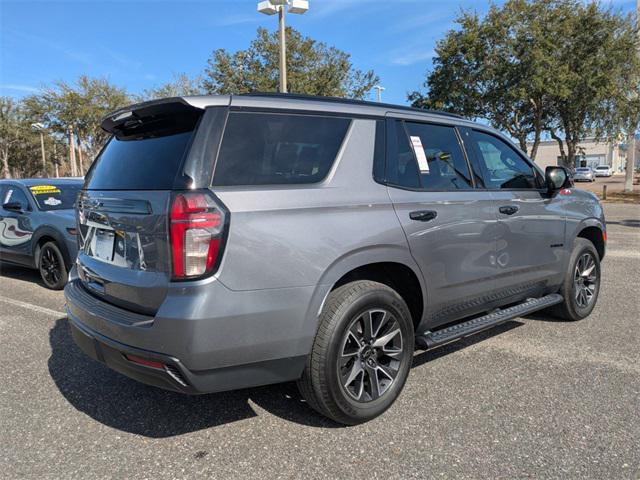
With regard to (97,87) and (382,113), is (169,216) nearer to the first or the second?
(382,113)

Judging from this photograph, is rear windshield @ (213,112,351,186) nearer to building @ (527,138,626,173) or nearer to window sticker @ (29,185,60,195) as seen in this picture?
window sticker @ (29,185,60,195)

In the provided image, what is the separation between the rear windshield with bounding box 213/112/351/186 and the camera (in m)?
2.52

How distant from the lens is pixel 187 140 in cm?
254

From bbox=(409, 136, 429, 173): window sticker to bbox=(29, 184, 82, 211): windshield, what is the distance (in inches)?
226

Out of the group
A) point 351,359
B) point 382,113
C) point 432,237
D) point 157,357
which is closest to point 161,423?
point 157,357

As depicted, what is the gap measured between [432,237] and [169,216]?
5.54 ft

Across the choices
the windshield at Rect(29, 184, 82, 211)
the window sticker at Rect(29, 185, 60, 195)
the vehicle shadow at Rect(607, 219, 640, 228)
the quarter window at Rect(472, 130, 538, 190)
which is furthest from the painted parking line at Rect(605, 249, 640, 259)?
the window sticker at Rect(29, 185, 60, 195)

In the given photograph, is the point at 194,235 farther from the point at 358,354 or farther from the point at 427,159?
the point at 427,159

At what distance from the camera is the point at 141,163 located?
9.11 feet

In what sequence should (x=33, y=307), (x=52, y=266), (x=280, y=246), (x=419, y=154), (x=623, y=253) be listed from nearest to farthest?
(x=280, y=246) < (x=419, y=154) < (x=33, y=307) < (x=52, y=266) < (x=623, y=253)

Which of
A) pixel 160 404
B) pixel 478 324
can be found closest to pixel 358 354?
pixel 478 324

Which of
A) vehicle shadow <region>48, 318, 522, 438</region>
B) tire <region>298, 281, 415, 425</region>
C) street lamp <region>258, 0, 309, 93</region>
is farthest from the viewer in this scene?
street lamp <region>258, 0, 309, 93</region>

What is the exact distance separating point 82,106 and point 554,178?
34895 millimetres

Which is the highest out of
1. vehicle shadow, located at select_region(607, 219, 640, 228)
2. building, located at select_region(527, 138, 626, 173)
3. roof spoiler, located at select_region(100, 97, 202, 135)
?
building, located at select_region(527, 138, 626, 173)
